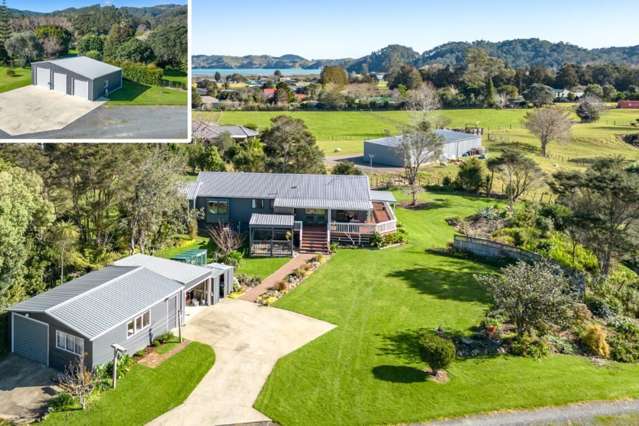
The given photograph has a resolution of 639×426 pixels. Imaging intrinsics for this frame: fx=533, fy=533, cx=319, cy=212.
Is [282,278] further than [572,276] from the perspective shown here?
Yes

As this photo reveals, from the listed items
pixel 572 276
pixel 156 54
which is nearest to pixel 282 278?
pixel 572 276

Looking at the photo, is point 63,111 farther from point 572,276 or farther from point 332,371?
point 572,276

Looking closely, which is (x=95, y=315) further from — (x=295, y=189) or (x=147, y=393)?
(x=295, y=189)

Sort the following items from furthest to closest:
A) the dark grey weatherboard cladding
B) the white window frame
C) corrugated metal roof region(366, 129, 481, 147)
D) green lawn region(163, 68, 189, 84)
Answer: corrugated metal roof region(366, 129, 481, 147) → the white window frame → the dark grey weatherboard cladding → green lawn region(163, 68, 189, 84)

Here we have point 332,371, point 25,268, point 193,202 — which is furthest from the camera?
point 193,202

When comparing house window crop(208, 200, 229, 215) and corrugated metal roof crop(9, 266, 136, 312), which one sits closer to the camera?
corrugated metal roof crop(9, 266, 136, 312)

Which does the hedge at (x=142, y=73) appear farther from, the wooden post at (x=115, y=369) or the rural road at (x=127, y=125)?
the wooden post at (x=115, y=369)

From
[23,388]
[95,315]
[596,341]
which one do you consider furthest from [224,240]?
[596,341]

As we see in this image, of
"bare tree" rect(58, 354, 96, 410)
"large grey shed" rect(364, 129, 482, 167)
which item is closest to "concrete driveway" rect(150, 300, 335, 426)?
"bare tree" rect(58, 354, 96, 410)

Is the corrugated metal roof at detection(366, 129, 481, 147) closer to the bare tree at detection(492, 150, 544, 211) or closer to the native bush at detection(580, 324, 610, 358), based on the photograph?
the bare tree at detection(492, 150, 544, 211)
